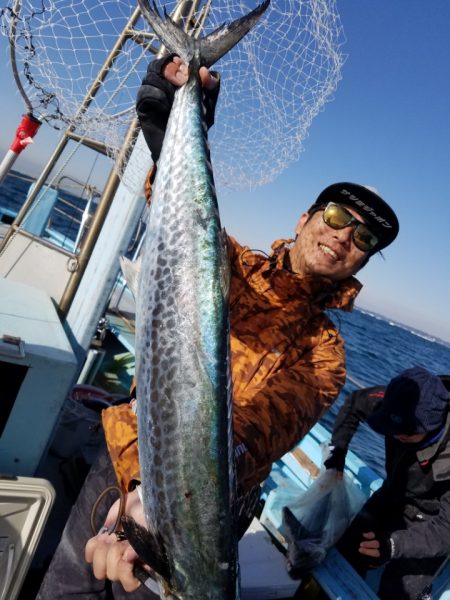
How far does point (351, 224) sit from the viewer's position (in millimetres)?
2406

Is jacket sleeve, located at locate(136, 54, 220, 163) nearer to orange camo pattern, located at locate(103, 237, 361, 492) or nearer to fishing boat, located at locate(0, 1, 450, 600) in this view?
orange camo pattern, located at locate(103, 237, 361, 492)

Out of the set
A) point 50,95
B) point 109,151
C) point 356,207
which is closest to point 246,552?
point 356,207

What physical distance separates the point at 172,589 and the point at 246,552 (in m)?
2.34

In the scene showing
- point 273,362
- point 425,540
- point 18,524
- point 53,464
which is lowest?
point 53,464

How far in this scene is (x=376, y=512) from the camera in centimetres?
421

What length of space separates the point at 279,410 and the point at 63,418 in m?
2.89

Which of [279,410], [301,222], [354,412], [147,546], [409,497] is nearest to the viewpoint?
[147,546]

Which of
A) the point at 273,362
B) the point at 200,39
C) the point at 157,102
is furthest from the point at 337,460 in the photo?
the point at 200,39

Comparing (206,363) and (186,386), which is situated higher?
(206,363)

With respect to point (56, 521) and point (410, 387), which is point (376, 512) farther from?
point (56, 521)

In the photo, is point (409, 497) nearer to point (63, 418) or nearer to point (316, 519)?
point (316, 519)

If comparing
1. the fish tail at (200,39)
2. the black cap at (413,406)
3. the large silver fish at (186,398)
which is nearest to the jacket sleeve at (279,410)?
the large silver fish at (186,398)

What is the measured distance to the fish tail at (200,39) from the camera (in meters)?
1.95

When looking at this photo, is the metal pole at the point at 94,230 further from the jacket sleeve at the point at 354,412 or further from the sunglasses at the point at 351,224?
the jacket sleeve at the point at 354,412
